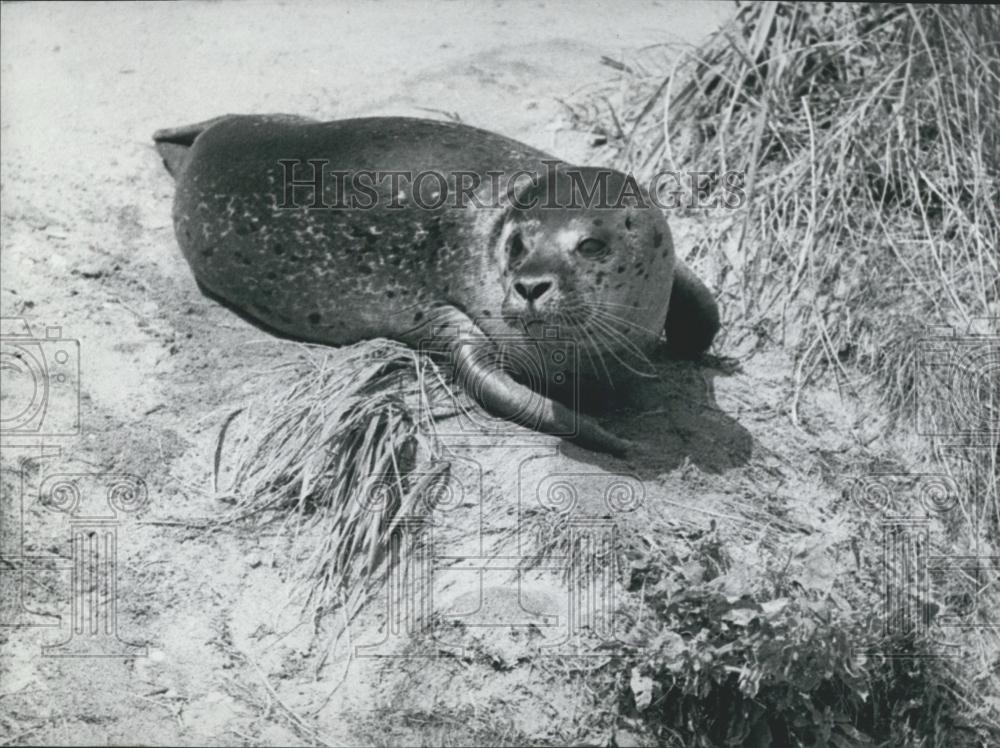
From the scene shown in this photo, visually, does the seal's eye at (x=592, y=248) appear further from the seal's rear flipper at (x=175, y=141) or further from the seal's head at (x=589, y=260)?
the seal's rear flipper at (x=175, y=141)

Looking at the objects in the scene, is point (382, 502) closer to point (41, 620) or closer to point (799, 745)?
point (41, 620)

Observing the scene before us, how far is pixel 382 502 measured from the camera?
231 inches

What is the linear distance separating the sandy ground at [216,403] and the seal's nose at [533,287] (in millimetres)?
582

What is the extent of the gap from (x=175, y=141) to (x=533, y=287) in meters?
2.55

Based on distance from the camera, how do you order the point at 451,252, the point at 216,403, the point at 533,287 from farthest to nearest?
the point at 451,252, the point at 216,403, the point at 533,287

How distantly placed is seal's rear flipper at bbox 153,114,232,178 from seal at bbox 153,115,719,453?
0.39m

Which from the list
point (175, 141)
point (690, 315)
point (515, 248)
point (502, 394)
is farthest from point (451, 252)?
point (175, 141)

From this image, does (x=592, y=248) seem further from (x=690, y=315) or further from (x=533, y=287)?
(x=690, y=315)

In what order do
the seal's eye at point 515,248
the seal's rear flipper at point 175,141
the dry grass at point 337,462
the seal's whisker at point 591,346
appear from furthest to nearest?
the seal's rear flipper at point 175,141 < the seal's eye at point 515,248 < the seal's whisker at point 591,346 < the dry grass at point 337,462

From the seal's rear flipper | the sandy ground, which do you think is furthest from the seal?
the seal's rear flipper

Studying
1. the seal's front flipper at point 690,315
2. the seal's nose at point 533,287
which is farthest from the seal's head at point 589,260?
the seal's front flipper at point 690,315

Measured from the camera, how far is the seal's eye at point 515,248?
20.4 feet

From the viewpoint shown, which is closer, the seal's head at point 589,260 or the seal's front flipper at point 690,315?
the seal's head at point 589,260

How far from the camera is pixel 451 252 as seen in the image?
6.54 meters
